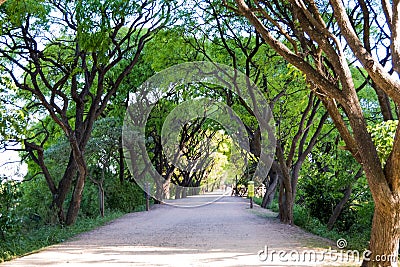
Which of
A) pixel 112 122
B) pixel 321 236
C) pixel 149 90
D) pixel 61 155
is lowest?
pixel 321 236

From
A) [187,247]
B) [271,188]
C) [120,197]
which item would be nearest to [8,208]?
[187,247]

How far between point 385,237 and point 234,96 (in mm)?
11987

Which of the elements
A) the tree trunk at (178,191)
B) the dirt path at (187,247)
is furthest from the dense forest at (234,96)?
the tree trunk at (178,191)

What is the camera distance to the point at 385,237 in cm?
582

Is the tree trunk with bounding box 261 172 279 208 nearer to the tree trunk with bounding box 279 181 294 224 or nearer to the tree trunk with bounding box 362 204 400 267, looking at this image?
the tree trunk with bounding box 279 181 294 224

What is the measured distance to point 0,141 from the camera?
12.3 metres

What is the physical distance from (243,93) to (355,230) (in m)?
5.27

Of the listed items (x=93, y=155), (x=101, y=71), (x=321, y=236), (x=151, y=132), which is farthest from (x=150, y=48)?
(x=151, y=132)

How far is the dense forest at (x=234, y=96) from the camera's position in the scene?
6.18 metres

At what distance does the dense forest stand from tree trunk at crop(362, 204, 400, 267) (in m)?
0.02

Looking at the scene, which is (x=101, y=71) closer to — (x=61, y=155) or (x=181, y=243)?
(x=61, y=155)

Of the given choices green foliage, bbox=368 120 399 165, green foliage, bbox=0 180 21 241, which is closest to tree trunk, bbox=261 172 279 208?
green foliage, bbox=0 180 21 241

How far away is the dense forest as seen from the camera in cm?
618

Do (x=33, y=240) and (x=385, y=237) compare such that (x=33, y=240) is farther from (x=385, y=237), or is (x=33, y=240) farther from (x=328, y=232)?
(x=385, y=237)
